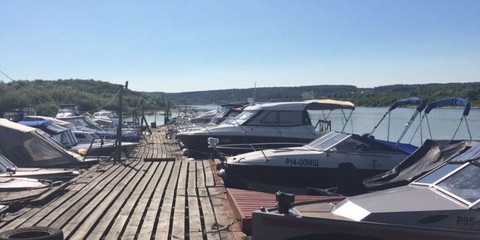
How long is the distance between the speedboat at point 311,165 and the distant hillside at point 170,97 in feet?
42.0

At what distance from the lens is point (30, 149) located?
15953mm

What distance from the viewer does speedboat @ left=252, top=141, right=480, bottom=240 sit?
5.89 m

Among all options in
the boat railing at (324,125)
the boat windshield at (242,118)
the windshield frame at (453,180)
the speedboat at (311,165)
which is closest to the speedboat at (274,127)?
the boat windshield at (242,118)

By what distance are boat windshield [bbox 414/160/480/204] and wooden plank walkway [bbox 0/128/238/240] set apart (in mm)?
2738

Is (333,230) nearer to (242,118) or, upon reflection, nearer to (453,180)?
(453,180)

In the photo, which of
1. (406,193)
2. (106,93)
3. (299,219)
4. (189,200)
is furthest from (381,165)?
(106,93)

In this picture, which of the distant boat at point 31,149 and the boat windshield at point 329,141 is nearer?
the boat windshield at point 329,141

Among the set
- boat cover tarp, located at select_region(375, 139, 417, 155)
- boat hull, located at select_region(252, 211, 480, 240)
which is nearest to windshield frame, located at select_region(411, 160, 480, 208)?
boat hull, located at select_region(252, 211, 480, 240)

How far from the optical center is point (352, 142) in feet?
44.2

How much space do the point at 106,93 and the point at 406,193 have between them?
324ft

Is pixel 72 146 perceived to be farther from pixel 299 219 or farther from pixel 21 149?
pixel 299 219

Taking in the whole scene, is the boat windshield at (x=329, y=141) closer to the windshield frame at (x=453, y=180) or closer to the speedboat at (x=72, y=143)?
the windshield frame at (x=453, y=180)

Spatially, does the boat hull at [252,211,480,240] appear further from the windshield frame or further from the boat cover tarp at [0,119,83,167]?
the boat cover tarp at [0,119,83,167]

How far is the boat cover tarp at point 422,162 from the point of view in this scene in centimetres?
856
